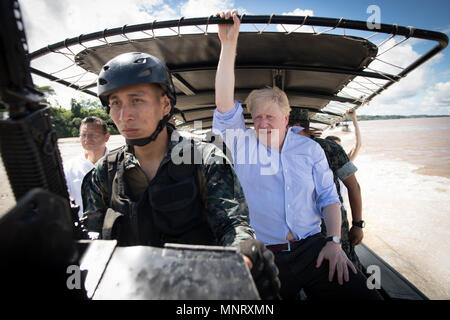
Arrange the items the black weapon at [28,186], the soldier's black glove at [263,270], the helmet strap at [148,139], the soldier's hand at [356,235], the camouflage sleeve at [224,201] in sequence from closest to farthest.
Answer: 1. the black weapon at [28,186]
2. the soldier's black glove at [263,270]
3. the camouflage sleeve at [224,201]
4. the helmet strap at [148,139]
5. the soldier's hand at [356,235]

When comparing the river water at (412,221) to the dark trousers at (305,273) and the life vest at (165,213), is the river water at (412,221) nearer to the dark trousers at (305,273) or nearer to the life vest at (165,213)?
the dark trousers at (305,273)

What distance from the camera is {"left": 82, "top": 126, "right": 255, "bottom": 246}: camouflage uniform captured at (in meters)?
1.49

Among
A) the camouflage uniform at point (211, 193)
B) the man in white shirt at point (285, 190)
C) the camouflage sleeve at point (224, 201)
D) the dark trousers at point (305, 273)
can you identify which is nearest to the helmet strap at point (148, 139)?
the camouflage uniform at point (211, 193)

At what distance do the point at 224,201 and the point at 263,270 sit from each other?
0.56 metres

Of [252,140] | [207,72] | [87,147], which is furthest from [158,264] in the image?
[87,147]

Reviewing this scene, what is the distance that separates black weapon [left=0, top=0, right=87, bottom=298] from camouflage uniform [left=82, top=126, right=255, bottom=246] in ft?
2.22

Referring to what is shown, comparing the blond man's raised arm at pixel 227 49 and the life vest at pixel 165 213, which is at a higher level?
the blond man's raised arm at pixel 227 49

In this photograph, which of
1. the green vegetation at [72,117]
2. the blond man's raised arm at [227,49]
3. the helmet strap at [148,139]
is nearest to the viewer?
the helmet strap at [148,139]

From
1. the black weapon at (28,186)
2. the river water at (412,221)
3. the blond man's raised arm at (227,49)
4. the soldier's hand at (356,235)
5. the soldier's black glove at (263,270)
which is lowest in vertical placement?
the river water at (412,221)

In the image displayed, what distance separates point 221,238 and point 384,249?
5.11 meters

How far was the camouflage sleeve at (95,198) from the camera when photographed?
1.79 meters

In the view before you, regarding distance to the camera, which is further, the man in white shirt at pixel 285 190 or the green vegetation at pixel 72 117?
the green vegetation at pixel 72 117

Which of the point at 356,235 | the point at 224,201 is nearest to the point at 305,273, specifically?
the point at 224,201
